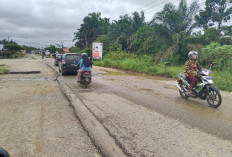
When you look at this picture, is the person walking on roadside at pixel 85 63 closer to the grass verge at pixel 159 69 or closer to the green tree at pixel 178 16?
the grass verge at pixel 159 69

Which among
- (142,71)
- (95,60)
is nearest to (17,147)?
(142,71)

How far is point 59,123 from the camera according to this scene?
3773 millimetres

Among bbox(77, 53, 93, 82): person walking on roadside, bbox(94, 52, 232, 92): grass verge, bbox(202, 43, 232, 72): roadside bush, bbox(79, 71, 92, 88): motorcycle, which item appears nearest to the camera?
bbox(79, 71, 92, 88): motorcycle

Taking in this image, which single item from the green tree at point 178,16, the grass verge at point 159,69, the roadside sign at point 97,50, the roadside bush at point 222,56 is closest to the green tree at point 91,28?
the roadside sign at point 97,50

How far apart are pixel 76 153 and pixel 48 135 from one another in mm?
863

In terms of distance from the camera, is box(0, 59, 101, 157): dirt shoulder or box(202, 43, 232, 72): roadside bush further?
box(202, 43, 232, 72): roadside bush

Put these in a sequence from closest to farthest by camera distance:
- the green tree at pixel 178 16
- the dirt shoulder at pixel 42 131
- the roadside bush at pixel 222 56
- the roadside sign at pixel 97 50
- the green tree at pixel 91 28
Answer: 1. the dirt shoulder at pixel 42 131
2. the roadside bush at pixel 222 56
3. the green tree at pixel 178 16
4. the roadside sign at pixel 97 50
5. the green tree at pixel 91 28

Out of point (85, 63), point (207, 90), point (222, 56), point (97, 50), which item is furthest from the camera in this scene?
point (97, 50)

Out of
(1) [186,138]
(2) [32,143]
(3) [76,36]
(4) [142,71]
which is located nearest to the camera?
(2) [32,143]

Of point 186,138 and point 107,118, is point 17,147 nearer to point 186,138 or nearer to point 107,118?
point 107,118

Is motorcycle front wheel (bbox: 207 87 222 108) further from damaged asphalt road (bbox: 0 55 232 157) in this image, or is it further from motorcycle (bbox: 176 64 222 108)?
damaged asphalt road (bbox: 0 55 232 157)

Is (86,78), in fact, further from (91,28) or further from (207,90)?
(91,28)

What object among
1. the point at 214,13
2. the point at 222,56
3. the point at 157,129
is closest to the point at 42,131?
the point at 157,129

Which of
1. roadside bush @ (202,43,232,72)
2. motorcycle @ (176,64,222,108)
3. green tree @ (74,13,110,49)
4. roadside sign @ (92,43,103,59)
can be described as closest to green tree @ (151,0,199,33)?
roadside bush @ (202,43,232,72)
